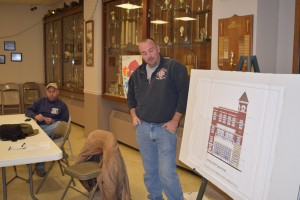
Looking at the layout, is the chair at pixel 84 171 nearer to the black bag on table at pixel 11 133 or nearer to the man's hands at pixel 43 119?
the black bag on table at pixel 11 133

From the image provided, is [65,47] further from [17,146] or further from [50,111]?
[17,146]

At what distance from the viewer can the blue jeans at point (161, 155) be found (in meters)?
2.90

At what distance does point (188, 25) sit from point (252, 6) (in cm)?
137

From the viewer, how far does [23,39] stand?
29.4 ft

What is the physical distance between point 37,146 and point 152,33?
8.44 ft

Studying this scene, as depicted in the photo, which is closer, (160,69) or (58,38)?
(160,69)

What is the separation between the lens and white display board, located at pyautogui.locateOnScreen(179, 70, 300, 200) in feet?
4.71

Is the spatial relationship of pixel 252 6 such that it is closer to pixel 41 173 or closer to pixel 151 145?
pixel 151 145

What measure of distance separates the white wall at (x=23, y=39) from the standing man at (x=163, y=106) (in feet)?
22.2

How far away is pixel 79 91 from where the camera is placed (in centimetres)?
698

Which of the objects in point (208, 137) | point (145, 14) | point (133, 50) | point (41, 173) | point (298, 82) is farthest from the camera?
point (133, 50)

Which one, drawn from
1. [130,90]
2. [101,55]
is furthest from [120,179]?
[101,55]

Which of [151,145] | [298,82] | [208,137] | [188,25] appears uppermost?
[188,25]

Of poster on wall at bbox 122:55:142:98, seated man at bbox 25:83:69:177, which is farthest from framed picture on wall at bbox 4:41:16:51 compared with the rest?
seated man at bbox 25:83:69:177
